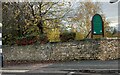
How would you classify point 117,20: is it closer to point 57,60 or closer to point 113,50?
point 113,50

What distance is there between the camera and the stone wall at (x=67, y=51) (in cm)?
1498

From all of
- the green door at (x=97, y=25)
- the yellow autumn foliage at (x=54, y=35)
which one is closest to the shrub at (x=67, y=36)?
the yellow autumn foliage at (x=54, y=35)

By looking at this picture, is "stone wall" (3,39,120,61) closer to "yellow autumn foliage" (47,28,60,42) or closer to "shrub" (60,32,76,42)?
"shrub" (60,32,76,42)

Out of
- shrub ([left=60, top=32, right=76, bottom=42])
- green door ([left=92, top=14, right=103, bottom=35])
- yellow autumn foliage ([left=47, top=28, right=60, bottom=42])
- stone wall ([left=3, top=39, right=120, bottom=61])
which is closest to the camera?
green door ([left=92, top=14, right=103, bottom=35])

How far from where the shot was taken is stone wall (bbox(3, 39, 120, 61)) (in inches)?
590

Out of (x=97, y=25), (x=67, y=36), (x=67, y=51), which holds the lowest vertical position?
(x=67, y=51)

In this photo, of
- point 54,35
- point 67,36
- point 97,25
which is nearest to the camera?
point 97,25

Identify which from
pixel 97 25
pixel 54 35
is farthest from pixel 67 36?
pixel 97 25

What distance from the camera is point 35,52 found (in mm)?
15375

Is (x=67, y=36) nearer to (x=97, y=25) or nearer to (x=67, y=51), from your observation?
(x=67, y=51)

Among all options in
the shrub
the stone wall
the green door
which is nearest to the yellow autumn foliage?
the shrub

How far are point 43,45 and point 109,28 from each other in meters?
4.33

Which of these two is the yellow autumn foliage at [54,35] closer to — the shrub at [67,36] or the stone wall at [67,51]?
the shrub at [67,36]

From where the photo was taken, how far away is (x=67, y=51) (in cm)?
1532
